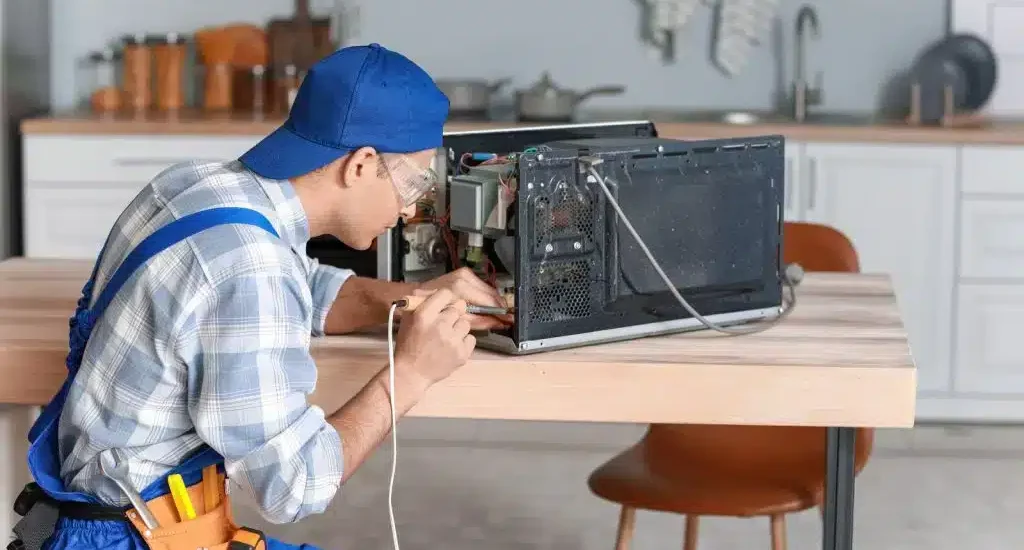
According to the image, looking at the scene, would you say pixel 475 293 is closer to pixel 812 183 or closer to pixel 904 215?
pixel 812 183

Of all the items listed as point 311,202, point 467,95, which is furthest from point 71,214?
point 311,202

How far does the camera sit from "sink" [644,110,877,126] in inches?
190

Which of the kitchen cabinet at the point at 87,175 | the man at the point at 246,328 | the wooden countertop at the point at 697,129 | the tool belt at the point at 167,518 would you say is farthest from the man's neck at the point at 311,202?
the kitchen cabinet at the point at 87,175

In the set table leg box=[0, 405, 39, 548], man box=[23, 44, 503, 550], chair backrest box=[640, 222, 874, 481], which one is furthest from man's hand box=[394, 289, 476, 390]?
chair backrest box=[640, 222, 874, 481]

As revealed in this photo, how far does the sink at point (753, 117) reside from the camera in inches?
190

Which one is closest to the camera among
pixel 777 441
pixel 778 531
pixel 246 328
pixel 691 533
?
pixel 246 328

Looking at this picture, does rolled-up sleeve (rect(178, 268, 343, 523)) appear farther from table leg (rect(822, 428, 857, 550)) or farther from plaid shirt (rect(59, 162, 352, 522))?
table leg (rect(822, 428, 857, 550))

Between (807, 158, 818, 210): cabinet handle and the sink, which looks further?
the sink

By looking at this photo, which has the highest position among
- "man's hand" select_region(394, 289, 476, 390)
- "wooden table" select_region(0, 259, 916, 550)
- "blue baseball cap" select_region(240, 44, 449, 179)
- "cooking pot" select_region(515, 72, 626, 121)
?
"cooking pot" select_region(515, 72, 626, 121)

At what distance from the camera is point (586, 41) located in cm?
516

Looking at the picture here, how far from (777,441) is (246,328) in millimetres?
1476

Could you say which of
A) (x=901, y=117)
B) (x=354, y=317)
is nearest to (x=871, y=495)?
(x=901, y=117)

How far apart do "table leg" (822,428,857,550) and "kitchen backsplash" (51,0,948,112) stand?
9.95ft

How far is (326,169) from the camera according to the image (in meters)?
1.87
